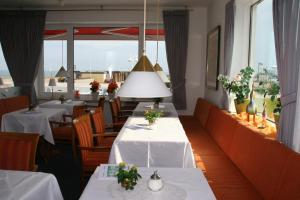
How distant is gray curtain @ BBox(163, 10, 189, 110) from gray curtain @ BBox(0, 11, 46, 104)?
2.64 metres

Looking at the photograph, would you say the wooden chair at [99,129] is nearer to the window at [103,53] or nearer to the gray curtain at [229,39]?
the gray curtain at [229,39]

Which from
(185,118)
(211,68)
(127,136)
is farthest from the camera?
(185,118)

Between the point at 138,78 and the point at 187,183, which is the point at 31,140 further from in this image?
the point at 187,183

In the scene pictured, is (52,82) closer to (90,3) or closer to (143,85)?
(90,3)

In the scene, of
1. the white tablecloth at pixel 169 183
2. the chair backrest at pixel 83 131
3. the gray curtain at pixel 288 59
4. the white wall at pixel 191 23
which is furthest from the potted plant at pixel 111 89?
the white tablecloth at pixel 169 183

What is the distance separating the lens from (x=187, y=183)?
178 cm

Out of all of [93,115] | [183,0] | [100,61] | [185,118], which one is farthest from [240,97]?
[100,61]

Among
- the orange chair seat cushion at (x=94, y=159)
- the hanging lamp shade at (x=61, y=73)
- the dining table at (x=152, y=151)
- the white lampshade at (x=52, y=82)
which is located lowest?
the orange chair seat cushion at (x=94, y=159)

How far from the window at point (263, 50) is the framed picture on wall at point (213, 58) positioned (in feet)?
2.96

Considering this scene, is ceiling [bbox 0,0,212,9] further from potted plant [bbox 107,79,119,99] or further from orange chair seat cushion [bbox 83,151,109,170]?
orange chair seat cushion [bbox 83,151,109,170]

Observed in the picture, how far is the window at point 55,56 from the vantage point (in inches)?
266

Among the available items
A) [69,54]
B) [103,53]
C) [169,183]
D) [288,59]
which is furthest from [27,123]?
[288,59]

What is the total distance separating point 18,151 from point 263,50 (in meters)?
3.01

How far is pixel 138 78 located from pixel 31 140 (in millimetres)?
1000
